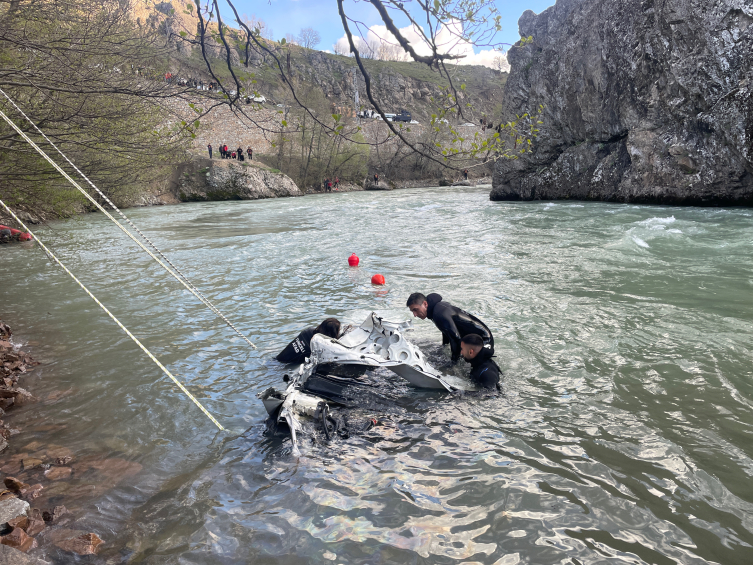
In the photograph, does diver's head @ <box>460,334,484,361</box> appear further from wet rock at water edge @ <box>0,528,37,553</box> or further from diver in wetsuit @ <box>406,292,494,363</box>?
wet rock at water edge @ <box>0,528,37,553</box>

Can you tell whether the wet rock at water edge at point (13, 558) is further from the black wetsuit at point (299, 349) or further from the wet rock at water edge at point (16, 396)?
the black wetsuit at point (299, 349)

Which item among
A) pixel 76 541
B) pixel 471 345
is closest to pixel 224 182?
pixel 471 345

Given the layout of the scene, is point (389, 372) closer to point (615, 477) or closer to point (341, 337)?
point (341, 337)

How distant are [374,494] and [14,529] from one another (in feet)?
8.66

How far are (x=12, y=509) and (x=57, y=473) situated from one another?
0.78 m

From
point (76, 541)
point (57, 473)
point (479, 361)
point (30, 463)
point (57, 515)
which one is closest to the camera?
point (76, 541)

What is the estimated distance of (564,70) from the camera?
103 feet

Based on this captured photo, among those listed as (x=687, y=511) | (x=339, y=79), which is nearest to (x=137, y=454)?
(x=687, y=511)

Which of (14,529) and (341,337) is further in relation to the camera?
(341,337)

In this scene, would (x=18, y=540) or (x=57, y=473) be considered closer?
(x=18, y=540)

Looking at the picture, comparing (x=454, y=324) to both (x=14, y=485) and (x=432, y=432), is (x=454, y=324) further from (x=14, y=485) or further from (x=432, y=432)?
(x=14, y=485)

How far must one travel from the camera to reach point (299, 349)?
271 inches

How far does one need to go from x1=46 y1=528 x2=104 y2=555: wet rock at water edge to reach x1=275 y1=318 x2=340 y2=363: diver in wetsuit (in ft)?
11.3

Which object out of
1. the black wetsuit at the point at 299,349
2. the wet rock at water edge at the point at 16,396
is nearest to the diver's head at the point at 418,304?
the black wetsuit at the point at 299,349
